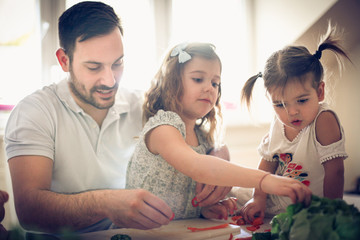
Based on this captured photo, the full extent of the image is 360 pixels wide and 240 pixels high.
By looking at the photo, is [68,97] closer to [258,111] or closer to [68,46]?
[68,46]

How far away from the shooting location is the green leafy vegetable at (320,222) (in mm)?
446

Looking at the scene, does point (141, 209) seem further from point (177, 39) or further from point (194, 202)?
point (177, 39)

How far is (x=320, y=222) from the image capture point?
1.53 feet

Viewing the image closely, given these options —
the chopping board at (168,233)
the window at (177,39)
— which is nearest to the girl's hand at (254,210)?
the chopping board at (168,233)

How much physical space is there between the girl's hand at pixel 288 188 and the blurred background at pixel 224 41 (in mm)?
A: 238

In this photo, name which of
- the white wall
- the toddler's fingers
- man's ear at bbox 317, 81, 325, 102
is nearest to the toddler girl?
man's ear at bbox 317, 81, 325, 102

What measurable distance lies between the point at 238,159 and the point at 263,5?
0.64 meters

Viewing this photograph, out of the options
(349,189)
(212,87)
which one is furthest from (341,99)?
(212,87)

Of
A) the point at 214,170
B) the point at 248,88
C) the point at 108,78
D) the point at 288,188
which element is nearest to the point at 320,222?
the point at 288,188

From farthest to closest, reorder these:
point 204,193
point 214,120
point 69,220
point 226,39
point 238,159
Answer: point 238,159 < point 226,39 < point 214,120 < point 204,193 < point 69,220

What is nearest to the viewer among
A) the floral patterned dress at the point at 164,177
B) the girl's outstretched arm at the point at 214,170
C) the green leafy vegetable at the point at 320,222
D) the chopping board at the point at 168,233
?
the green leafy vegetable at the point at 320,222

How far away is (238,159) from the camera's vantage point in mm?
1364

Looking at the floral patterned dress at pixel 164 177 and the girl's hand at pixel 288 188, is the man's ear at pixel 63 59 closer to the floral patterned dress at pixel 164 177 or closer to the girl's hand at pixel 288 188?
the floral patterned dress at pixel 164 177

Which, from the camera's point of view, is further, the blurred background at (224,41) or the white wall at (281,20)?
the white wall at (281,20)
